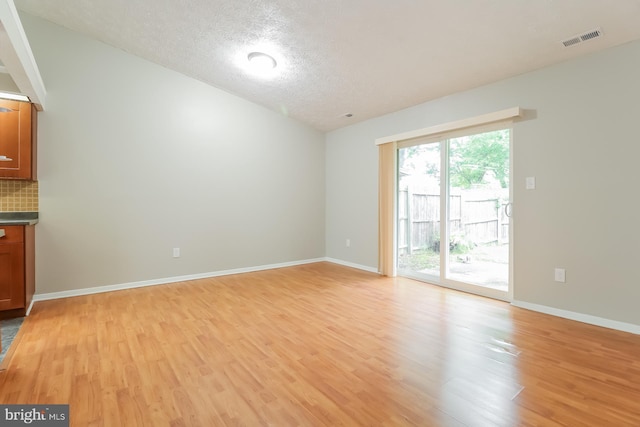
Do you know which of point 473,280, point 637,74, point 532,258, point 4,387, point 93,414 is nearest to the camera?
point 93,414

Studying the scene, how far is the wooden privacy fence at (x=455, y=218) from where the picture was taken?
3.46 m

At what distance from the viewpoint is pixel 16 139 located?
302 centimetres

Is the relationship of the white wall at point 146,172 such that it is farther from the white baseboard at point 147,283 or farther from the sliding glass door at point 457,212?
the sliding glass door at point 457,212

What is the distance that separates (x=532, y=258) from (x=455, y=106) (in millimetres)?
2005

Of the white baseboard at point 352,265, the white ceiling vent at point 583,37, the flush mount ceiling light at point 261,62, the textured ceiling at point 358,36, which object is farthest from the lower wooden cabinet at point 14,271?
the white ceiling vent at point 583,37

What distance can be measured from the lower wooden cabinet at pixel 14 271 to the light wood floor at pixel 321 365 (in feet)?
0.73

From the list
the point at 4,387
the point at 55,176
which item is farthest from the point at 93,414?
the point at 55,176

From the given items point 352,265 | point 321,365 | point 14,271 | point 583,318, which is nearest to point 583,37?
point 583,318

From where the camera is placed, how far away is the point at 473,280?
3.69 metres

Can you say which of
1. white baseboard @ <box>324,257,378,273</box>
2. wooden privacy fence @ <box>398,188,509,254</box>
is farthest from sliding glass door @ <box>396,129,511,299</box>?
white baseboard @ <box>324,257,378,273</box>

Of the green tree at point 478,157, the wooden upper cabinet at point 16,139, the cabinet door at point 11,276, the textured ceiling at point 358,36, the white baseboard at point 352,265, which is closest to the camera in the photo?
the textured ceiling at point 358,36

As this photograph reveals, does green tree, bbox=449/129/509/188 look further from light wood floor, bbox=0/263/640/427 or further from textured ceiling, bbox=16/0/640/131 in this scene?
light wood floor, bbox=0/263/640/427

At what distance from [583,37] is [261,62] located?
3153 millimetres

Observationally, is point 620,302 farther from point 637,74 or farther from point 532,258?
point 637,74
